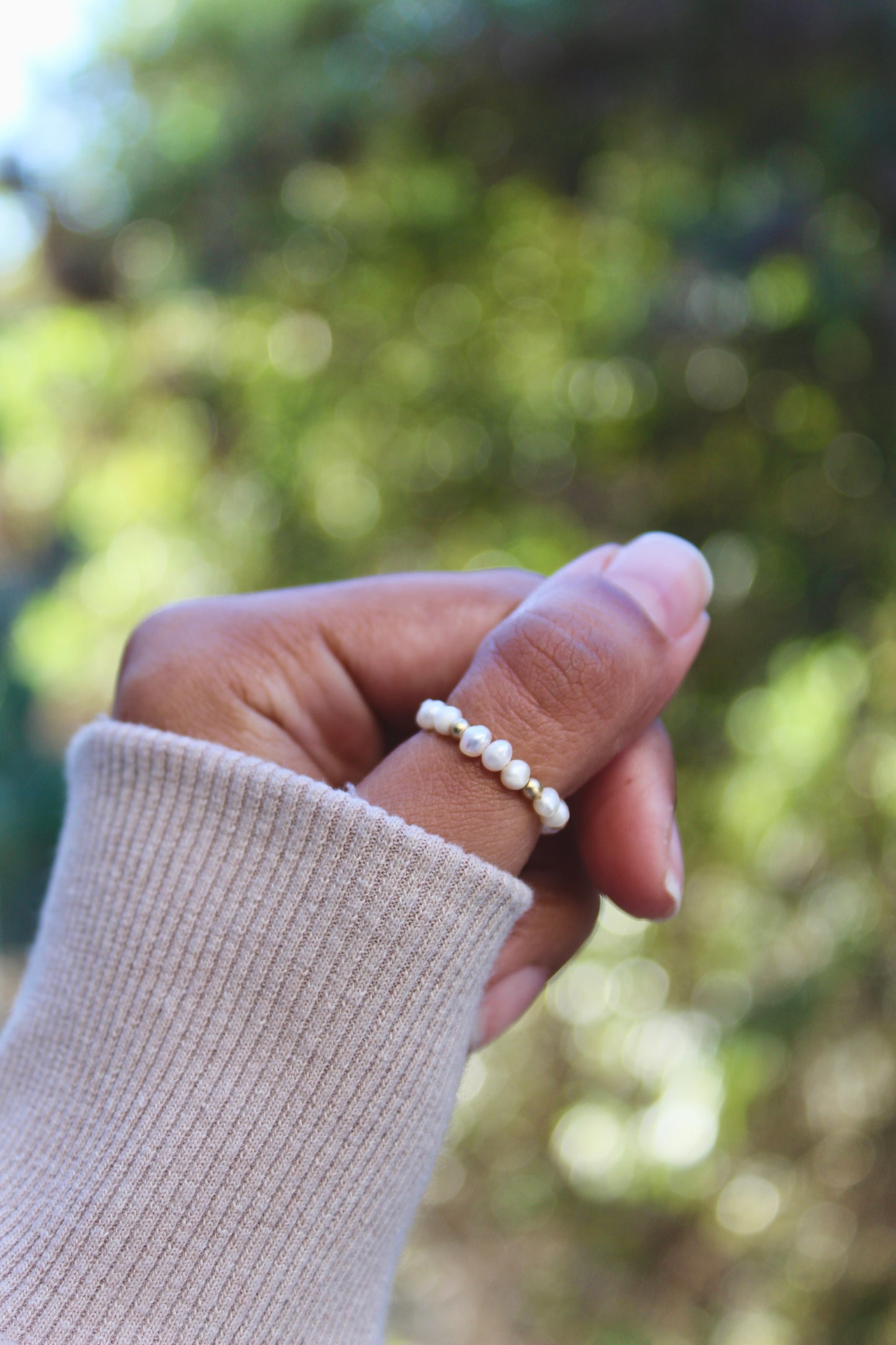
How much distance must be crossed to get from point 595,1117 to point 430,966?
1905 millimetres

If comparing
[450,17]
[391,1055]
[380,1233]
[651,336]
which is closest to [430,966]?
[391,1055]

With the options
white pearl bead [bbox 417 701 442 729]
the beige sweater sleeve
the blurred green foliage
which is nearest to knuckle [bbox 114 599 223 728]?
the beige sweater sleeve

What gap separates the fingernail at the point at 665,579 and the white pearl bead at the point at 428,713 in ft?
0.71

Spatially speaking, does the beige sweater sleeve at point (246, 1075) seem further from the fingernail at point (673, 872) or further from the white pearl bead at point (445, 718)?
the fingernail at point (673, 872)

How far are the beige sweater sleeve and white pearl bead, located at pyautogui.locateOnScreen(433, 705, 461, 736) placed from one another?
8 cm

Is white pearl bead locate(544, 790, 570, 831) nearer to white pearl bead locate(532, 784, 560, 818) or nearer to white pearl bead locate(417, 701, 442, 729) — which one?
white pearl bead locate(532, 784, 560, 818)

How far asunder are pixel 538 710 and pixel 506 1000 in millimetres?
387

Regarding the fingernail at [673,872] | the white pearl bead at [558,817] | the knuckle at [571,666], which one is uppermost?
the knuckle at [571,666]

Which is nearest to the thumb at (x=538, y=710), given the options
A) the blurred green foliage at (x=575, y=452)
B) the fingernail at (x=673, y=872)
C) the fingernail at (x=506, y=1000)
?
the fingernail at (x=673, y=872)

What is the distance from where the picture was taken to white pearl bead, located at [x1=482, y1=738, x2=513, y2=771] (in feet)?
2.23

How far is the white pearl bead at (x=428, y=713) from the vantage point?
71cm

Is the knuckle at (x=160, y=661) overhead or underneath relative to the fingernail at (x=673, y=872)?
overhead

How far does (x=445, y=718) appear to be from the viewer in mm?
698

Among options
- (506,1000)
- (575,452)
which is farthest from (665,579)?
(575,452)
